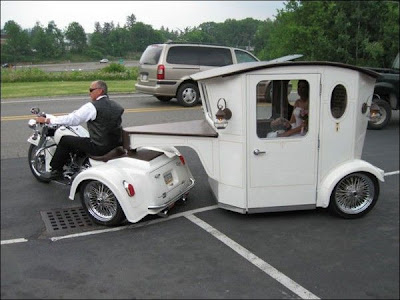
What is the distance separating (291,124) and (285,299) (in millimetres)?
2265

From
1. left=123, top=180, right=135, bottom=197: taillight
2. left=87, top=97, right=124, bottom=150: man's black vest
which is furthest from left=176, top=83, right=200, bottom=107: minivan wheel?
left=123, top=180, right=135, bottom=197: taillight

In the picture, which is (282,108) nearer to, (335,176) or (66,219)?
(335,176)

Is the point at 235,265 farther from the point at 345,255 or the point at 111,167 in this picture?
the point at 111,167

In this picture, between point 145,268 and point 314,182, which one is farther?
point 314,182

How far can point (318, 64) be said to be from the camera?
4969 millimetres

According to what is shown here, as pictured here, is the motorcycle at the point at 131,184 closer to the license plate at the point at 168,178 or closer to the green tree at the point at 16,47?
the license plate at the point at 168,178

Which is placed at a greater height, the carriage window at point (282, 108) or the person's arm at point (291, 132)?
the carriage window at point (282, 108)

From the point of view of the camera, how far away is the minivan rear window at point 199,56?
1447 centimetres

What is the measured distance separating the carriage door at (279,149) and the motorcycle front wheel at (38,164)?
10.3 ft

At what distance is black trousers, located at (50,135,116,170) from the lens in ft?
18.4

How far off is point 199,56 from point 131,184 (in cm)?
1046

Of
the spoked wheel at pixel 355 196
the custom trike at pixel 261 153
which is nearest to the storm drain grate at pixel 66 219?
the custom trike at pixel 261 153

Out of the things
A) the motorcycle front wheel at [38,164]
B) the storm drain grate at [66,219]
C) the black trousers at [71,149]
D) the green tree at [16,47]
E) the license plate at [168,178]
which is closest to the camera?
the green tree at [16,47]

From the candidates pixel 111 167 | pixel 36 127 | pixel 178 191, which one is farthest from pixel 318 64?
pixel 36 127
